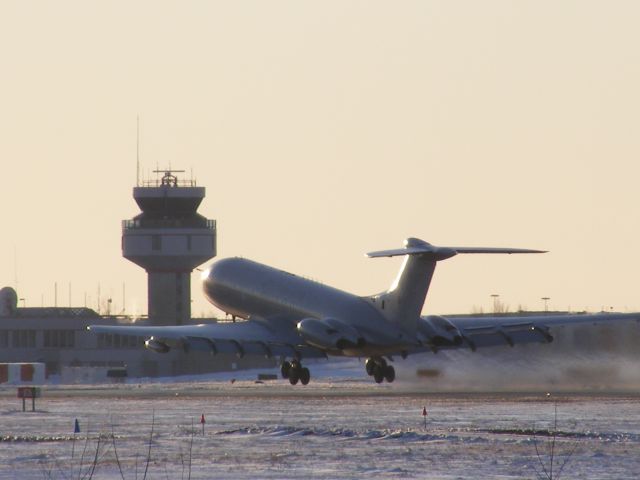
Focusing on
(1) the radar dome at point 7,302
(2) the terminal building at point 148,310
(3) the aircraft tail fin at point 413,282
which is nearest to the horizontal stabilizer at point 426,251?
(3) the aircraft tail fin at point 413,282

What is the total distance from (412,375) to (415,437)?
39481mm

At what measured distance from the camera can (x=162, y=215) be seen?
179875mm

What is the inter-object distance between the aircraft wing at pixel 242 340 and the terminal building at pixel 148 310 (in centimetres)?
7107

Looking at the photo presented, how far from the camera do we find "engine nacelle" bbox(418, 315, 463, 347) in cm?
8150

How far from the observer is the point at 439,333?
81.6 metres

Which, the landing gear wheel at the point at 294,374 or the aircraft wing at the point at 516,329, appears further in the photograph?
the landing gear wheel at the point at 294,374

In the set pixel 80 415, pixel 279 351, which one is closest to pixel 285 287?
pixel 279 351

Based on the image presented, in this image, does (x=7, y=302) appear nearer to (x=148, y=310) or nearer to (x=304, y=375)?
(x=148, y=310)

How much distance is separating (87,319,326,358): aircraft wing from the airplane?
2.0 inches

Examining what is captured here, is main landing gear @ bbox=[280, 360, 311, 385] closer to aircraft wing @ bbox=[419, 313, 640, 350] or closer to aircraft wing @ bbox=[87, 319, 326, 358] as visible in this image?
aircraft wing @ bbox=[87, 319, 326, 358]

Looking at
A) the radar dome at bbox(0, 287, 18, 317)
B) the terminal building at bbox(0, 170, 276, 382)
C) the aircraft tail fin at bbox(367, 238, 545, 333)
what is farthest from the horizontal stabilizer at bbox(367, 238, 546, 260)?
the radar dome at bbox(0, 287, 18, 317)

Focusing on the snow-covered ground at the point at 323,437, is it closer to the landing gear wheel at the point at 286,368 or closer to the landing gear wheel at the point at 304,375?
the landing gear wheel at the point at 304,375

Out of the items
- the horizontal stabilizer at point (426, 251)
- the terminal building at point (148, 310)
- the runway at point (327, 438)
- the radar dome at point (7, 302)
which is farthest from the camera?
the radar dome at point (7, 302)

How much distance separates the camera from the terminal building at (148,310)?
559 feet
